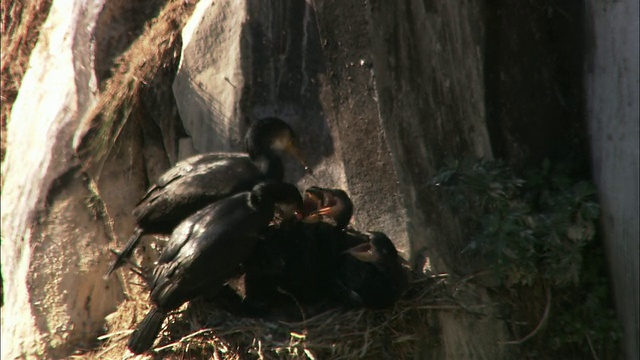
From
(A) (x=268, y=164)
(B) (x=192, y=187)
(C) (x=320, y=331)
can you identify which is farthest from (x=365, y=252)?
(B) (x=192, y=187)

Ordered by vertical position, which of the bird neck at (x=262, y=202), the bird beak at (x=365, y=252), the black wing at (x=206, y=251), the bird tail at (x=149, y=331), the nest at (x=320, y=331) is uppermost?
the bird neck at (x=262, y=202)

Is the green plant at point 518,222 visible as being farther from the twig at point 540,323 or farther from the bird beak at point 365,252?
the bird beak at point 365,252

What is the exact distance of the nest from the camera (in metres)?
4.16

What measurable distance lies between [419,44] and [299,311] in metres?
1.45

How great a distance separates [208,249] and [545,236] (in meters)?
1.58

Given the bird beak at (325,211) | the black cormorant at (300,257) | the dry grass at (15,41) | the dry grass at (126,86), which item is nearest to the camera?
the black cormorant at (300,257)

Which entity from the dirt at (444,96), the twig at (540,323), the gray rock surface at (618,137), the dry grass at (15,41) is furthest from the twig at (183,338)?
the dry grass at (15,41)

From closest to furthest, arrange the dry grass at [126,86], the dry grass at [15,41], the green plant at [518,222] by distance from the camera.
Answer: the green plant at [518,222] → the dry grass at [126,86] → the dry grass at [15,41]

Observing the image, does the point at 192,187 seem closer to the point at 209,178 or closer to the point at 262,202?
the point at 209,178

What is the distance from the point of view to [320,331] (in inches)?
165

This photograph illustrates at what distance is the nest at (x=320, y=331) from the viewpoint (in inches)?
164

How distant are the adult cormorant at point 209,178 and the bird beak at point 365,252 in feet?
1.76

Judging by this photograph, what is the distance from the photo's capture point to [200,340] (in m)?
4.30

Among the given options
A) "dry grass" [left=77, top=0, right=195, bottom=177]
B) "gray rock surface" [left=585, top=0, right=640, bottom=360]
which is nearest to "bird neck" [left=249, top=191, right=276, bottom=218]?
"dry grass" [left=77, top=0, right=195, bottom=177]
